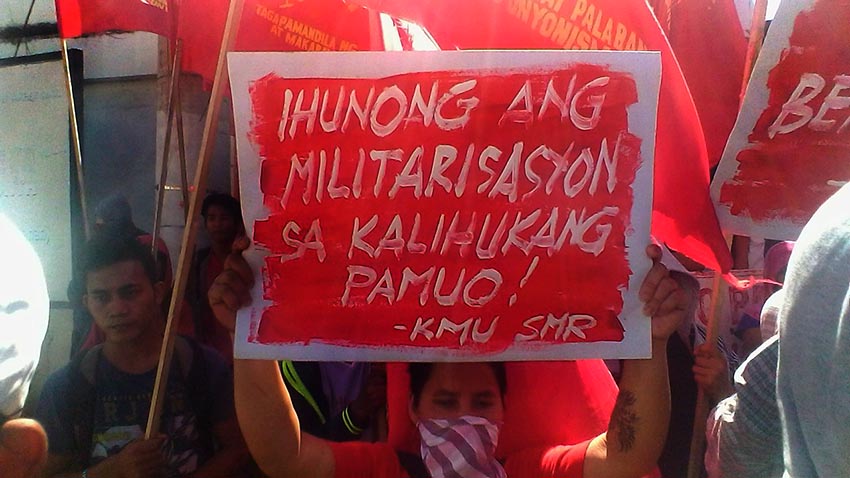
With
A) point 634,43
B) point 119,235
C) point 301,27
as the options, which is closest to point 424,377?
point 634,43

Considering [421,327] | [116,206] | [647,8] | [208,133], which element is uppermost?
[647,8]

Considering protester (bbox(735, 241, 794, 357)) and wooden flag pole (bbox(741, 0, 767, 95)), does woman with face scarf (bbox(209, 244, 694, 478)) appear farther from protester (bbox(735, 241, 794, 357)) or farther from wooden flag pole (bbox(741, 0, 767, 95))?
protester (bbox(735, 241, 794, 357))

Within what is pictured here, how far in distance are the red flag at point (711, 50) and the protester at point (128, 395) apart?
168 cm

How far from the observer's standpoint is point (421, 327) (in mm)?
1635

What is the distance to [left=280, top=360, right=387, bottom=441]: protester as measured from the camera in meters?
2.53

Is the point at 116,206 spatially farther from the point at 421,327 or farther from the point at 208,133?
the point at 421,327

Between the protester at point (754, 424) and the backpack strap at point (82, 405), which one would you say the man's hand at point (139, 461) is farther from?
the protester at point (754, 424)

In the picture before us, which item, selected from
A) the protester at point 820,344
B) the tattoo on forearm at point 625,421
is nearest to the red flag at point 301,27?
the tattoo on forearm at point 625,421

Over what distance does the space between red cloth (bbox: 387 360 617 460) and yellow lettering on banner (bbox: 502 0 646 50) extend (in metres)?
0.78

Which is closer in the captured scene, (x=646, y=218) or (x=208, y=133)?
(x=646, y=218)

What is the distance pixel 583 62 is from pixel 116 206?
3.31 m

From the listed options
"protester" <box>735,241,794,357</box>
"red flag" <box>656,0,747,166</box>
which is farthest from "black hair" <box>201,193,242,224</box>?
"protester" <box>735,241,794,357</box>

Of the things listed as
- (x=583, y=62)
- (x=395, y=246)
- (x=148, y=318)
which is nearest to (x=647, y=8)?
(x=583, y=62)

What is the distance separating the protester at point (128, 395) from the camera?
210cm
